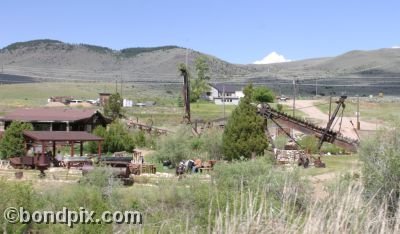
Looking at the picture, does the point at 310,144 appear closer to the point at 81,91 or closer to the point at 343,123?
the point at 343,123

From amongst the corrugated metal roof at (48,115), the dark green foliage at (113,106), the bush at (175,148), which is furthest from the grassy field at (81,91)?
the bush at (175,148)

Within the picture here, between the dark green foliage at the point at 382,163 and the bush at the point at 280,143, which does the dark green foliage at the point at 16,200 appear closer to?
the dark green foliage at the point at 382,163

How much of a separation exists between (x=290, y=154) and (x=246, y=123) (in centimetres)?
398

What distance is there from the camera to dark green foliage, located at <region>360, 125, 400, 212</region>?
14242mm

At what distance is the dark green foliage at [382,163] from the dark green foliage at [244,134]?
16047 mm

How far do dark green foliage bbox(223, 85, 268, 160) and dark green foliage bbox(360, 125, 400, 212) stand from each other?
16.0m

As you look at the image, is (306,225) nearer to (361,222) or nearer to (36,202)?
(361,222)

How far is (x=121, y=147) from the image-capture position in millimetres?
44188

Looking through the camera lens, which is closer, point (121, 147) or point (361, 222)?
point (361, 222)

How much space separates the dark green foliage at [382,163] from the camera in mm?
14242

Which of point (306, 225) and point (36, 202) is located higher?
point (306, 225)

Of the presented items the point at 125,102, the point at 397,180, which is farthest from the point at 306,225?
the point at 125,102

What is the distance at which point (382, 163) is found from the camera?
15609 millimetres

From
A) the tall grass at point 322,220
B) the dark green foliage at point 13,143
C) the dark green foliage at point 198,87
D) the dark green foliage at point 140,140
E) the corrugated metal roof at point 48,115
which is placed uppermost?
the dark green foliage at point 198,87
